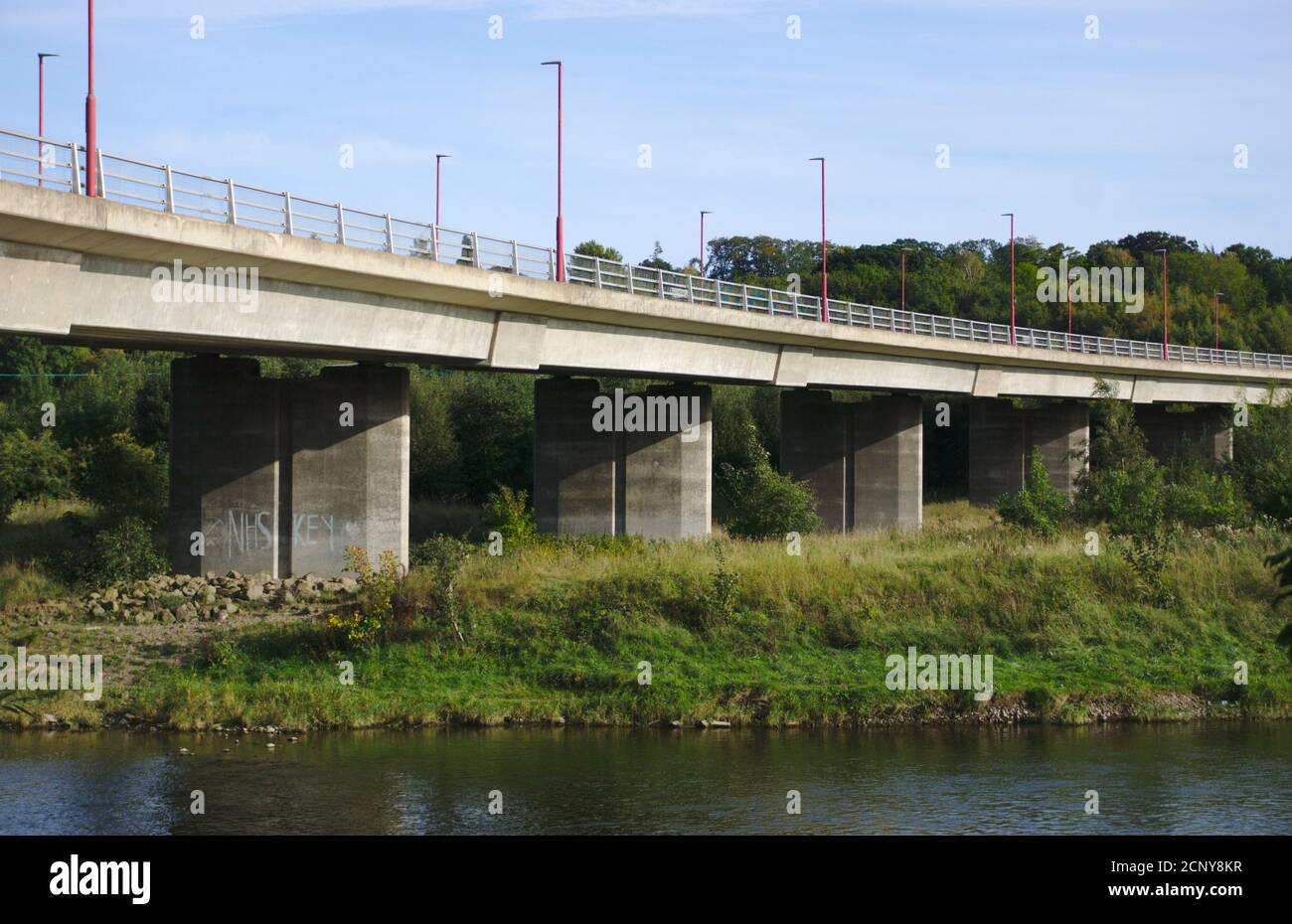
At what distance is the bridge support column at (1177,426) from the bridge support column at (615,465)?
141ft

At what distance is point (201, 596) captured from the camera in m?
30.2

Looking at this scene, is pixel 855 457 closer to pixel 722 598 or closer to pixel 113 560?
pixel 722 598

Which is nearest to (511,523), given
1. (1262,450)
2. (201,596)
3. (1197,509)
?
(201,596)

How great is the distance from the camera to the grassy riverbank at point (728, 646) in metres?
25.3

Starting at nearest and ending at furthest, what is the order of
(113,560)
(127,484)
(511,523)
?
(113,560) → (127,484) → (511,523)

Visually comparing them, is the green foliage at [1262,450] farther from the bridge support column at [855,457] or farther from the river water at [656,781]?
the river water at [656,781]

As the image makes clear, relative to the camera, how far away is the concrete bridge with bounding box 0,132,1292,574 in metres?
23.5

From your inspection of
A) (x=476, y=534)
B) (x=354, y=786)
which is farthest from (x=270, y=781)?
(x=476, y=534)

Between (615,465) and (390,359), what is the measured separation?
449 inches

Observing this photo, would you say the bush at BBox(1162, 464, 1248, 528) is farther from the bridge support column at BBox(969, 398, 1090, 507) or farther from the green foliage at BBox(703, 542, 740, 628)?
the bridge support column at BBox(969, 398, 1090, 507)

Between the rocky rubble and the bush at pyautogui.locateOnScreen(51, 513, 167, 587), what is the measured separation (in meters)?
0.68

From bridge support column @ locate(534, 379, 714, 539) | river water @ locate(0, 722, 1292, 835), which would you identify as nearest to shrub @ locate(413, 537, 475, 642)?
river water @ locate(0, 722, 1292, 835)
